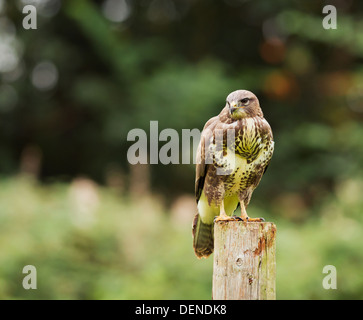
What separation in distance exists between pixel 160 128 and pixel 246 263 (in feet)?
22.3

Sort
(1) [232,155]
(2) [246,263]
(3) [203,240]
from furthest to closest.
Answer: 1. (3) [203,240]
2. (1) [232,155]
3. (2) [246,263]

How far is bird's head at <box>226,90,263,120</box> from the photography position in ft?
9.64

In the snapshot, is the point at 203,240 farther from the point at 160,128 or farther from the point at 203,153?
the point at 160,128

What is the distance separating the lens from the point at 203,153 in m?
3.24

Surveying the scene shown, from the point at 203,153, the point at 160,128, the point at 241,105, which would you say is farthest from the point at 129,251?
the point at 160,128

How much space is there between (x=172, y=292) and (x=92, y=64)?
23.4 feet

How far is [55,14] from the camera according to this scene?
11.3 meters

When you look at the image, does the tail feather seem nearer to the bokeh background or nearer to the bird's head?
the bird's head

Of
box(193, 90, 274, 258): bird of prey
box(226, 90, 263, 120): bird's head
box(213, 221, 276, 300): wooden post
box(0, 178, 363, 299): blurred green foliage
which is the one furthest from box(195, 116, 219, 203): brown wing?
box(0, 178, 363, 299): blurred green foliage

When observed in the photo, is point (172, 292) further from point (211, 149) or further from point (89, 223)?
point (211, 149)

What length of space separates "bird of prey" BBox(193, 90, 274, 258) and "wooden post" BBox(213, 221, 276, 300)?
1.04 feet

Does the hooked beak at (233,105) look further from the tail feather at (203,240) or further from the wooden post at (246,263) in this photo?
the tail feather at (203,240)

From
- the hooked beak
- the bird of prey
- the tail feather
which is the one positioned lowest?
the tail feather

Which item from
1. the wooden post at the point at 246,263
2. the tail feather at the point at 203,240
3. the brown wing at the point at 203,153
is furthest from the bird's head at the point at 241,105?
the tail feather at the point at 203,240
